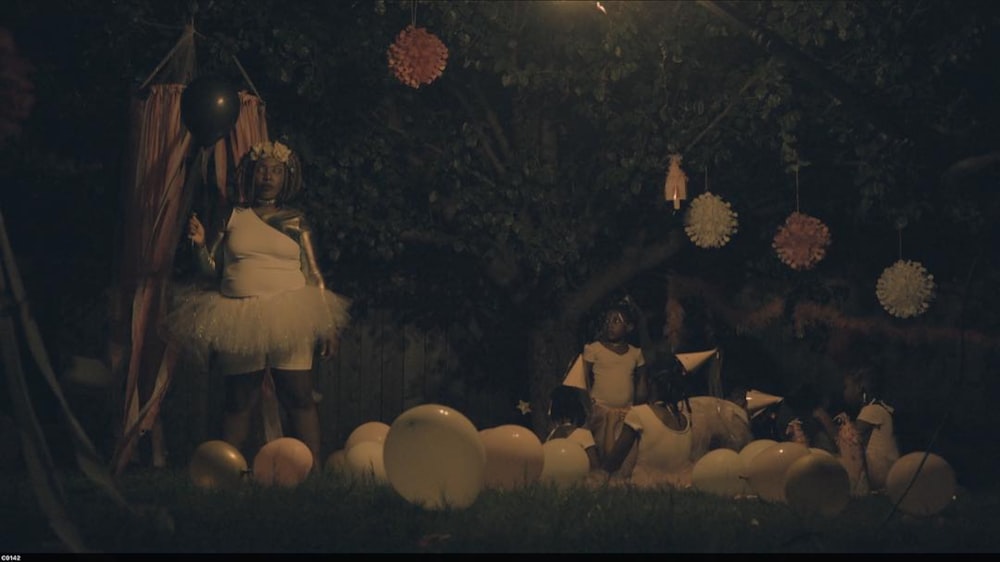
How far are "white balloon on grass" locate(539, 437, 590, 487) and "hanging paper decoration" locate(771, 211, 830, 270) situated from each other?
7.71 feet

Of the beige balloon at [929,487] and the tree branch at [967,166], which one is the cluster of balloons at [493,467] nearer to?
the beige balloon at [929,487]

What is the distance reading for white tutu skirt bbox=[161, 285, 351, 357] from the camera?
8.83m

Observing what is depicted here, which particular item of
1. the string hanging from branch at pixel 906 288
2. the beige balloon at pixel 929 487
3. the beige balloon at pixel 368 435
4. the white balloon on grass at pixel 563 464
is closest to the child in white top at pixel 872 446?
the string hanging from branch at pixel 906 288

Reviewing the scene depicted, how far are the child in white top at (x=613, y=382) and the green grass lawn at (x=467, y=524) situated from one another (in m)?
1.61

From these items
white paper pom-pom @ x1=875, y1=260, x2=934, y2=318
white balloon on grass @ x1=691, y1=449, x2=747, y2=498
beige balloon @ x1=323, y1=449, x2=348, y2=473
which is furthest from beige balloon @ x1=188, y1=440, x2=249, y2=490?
white paper pom-pom @ x1=875, y1=260, x2=934, y2=318

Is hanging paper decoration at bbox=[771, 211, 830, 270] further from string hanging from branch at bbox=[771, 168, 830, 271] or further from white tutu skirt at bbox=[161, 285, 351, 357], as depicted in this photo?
white tutu skirt at bbox=[161, 285, 351, 357]

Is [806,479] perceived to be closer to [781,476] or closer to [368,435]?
[781,476]

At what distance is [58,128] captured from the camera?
11.1 m

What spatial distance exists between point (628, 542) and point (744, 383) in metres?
5.40

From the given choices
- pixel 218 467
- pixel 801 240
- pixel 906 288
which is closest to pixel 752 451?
pixel 801 240

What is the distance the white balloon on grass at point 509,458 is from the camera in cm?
845

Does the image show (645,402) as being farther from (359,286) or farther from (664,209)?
(359,286)
